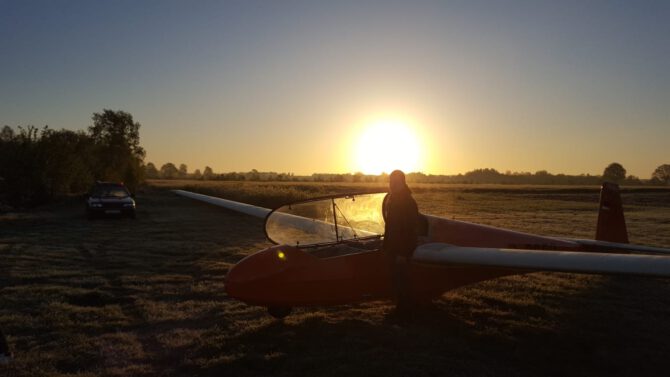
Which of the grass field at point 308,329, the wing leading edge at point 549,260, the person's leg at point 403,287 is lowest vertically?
the grass field at point 308,329

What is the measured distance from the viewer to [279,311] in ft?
21.7

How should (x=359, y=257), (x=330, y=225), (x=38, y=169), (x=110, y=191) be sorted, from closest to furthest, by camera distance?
(x=359, y=257) < (x=330, y=225) < (x=110, y=191) < (x=38, y=169)

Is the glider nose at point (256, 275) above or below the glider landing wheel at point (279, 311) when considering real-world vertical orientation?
above

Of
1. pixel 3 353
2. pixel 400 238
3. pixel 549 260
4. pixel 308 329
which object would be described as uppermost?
pixel 400 238

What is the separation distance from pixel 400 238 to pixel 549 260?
73.4 inches

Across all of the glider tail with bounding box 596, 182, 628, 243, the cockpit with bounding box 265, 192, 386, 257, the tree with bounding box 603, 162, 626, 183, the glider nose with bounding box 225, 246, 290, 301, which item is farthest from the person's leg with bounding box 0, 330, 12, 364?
the tree with bounding box 603, 162, 626, 183

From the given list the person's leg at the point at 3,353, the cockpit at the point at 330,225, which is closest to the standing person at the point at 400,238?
Result: the cockpit at the point at 330,225

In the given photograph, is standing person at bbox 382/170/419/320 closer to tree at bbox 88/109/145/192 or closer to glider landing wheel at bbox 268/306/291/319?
glider landing wheel at bbox 268/306/291/319

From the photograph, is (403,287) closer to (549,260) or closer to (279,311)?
(279,311)

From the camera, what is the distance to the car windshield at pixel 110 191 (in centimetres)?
2309

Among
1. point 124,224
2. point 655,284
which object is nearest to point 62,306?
point 655,284

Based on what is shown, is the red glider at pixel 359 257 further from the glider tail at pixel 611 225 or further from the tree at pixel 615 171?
the tree at pixel 615 171

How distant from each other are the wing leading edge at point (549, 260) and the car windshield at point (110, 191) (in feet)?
67.3

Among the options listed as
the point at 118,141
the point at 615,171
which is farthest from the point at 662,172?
the point at 118,141
